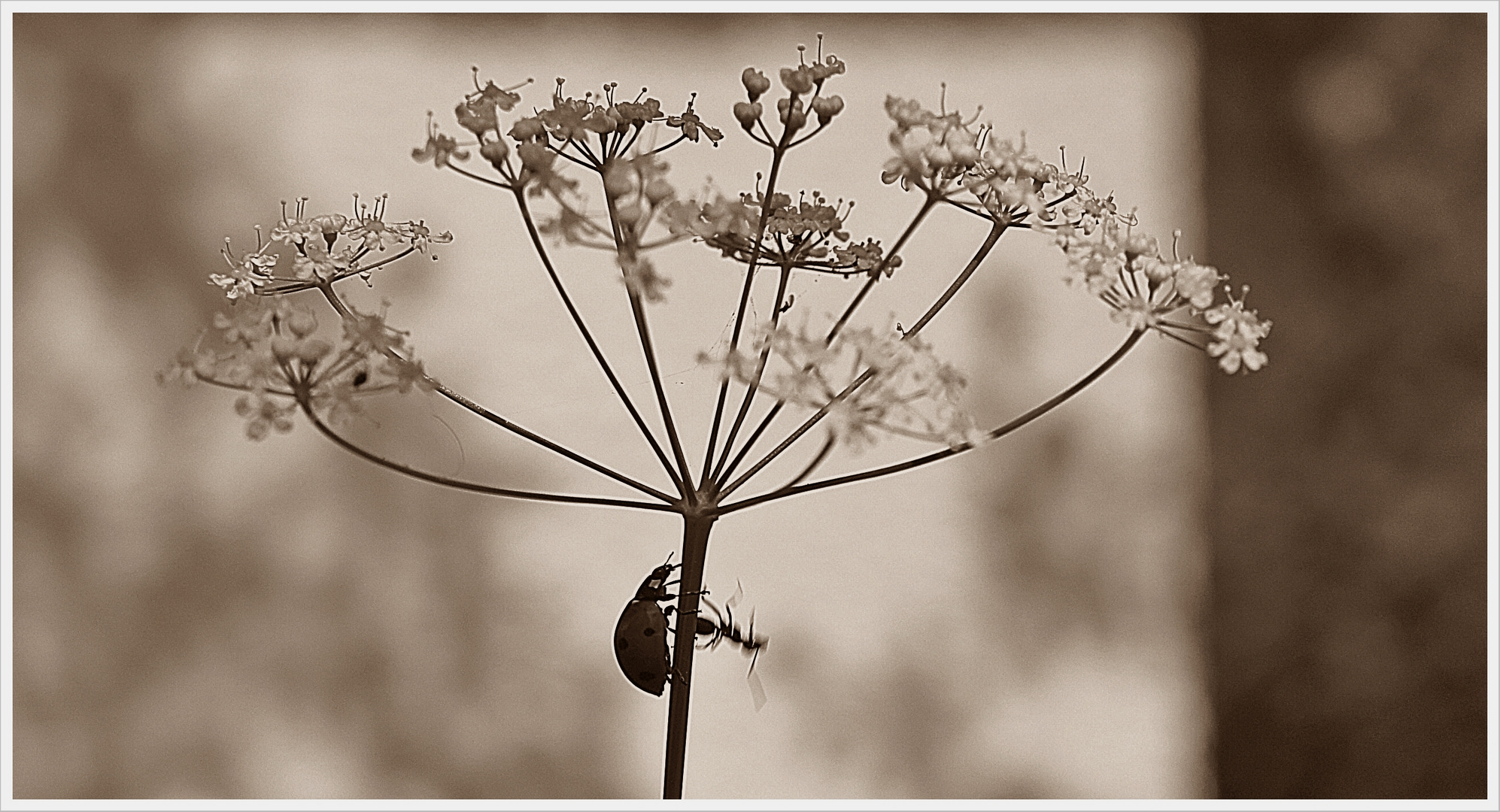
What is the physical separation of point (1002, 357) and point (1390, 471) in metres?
0.41

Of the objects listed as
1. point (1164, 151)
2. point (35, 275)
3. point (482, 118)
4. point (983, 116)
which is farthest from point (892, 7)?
point (35, 275)

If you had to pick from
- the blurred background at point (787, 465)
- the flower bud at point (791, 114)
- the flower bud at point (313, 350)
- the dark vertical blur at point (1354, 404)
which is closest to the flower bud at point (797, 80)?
the flower bud at point (791, 114)

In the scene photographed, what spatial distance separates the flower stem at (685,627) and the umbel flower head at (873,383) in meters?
0.12

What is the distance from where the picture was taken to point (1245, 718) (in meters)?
1.28

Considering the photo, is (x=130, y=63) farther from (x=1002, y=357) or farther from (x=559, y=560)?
(x=1002, y=357)

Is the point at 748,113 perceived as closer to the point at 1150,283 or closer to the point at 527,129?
the point at 527,129

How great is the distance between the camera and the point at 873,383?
53cm

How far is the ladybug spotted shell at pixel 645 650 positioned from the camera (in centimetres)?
62

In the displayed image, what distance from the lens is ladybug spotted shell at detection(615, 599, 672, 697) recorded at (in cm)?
62

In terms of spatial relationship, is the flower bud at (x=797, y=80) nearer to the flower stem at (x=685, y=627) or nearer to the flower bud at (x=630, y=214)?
the flower bud at (x=630, y=214)

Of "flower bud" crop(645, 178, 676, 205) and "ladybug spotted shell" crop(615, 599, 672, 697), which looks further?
"ladybug spotted shell" crop(615, 599, 672, 697)

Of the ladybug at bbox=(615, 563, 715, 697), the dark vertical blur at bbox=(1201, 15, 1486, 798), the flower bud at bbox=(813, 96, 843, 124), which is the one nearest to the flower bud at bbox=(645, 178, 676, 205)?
the flower bud at bbox=(813, 96, 843, 124)

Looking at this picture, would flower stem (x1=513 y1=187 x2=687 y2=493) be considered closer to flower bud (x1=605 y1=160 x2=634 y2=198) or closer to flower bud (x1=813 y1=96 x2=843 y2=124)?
flower bud (x1=605 y1=160 x2=634 y2=198)

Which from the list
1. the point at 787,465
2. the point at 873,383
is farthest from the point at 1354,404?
the point at 873,383
